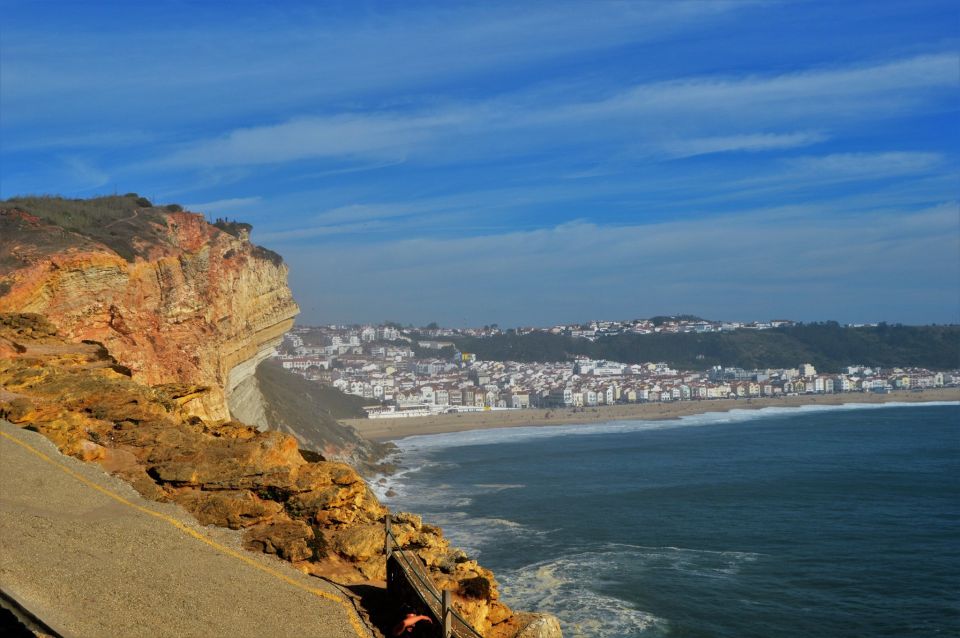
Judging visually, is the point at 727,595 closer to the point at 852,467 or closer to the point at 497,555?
the point at 497,555

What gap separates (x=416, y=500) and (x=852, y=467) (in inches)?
930

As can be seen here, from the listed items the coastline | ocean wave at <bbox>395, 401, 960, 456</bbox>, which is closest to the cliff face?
ocean wave at <bbox>395, 401, 960, 456</bbox>

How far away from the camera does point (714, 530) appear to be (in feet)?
97.6

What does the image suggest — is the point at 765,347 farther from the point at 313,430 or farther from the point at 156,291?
the point at 156,291

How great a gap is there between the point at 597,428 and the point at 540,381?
53.8 metres

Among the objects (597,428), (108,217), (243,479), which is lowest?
(597,428)

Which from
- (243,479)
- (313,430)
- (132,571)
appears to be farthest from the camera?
(313,430)

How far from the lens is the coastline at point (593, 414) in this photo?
3184 inches

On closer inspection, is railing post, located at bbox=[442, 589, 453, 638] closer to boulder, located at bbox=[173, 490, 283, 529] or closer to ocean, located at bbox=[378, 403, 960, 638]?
boulder, located at bbox=[173, 490, 283, 529]

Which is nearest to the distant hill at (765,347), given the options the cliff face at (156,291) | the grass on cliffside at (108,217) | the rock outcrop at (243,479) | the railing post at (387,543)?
the cliff face at (156,291)

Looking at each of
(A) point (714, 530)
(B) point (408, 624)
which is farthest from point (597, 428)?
(B) point (408, 624)

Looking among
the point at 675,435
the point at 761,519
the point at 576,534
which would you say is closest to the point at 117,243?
the point at 576,534

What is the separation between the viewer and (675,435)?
68875 millimetres

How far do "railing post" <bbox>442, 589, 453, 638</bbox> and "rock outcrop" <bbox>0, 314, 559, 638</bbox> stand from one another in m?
1.28
